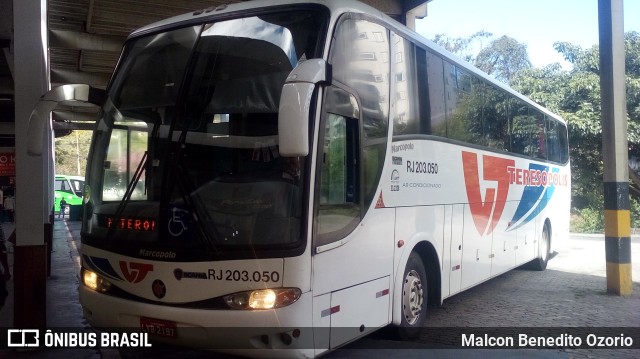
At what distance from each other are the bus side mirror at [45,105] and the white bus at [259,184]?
0.26 metres

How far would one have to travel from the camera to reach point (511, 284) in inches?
398

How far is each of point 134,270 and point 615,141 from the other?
7.42m

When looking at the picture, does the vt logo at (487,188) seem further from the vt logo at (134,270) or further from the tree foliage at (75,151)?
the tree foliage at (75,151)

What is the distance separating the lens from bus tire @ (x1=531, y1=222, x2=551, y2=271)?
1144 centimetres

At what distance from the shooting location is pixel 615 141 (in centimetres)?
876

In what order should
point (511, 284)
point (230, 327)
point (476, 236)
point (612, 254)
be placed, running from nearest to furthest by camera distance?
point (230, 327) → point (476, 236) → point (612, 254) → point (511, 284)

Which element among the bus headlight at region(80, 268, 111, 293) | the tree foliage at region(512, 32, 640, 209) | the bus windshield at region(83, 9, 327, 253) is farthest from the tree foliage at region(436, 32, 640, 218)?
the bus headlight at region(80, 268, 111, 293)

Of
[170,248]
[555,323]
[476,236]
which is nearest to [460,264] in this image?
[476,236]

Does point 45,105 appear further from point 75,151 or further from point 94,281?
point 75,151

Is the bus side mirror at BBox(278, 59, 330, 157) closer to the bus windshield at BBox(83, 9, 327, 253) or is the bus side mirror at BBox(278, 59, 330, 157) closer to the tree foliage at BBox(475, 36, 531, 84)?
the bus windshield at BBox(83, 9, 327, 253)

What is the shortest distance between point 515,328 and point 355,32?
405cm

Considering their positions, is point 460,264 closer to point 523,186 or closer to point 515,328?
point 515,328

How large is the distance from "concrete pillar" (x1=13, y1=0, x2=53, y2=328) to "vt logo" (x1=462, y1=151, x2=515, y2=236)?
17.0ft

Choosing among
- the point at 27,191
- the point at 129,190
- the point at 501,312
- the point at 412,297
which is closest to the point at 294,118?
the point at 129,190
